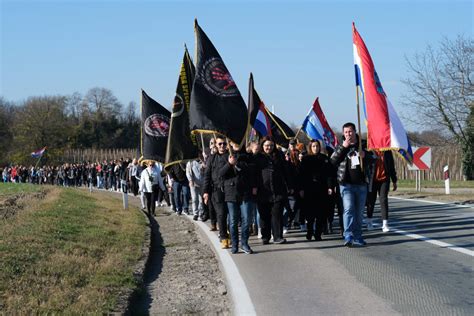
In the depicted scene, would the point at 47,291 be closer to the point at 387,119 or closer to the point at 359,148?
the point at 359,148

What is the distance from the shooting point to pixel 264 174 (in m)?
10.7

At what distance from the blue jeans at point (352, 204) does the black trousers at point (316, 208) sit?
938 millimetres

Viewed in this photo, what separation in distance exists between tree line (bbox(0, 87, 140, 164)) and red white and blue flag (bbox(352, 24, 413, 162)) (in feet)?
223

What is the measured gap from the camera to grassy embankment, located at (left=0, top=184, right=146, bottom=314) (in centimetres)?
629

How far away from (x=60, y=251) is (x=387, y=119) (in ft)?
18.3

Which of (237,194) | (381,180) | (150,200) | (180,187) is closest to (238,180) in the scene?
(237,194)

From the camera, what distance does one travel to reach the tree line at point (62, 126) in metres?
74.7

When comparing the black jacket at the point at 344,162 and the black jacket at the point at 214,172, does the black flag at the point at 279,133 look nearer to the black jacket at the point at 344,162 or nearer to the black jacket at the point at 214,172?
the black jacket at the point at 214,172

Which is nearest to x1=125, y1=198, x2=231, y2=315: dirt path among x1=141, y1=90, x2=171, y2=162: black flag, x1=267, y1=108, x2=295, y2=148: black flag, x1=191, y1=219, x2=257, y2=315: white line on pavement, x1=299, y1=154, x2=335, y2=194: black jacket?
x1=191, y1=219, x2=257, y2=315: white line on pavement

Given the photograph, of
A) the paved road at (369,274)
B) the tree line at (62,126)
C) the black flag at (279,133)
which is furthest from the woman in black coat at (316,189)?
the tree line at (62,126)

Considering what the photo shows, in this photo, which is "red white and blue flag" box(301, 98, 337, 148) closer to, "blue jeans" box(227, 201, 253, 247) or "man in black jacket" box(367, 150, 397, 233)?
"man in black jacket" box(367, 150, 397, 233)

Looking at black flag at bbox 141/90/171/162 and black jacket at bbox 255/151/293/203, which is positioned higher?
black flag at bbox 141/90/171/162

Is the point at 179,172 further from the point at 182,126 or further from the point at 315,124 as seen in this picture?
the point at 315,124

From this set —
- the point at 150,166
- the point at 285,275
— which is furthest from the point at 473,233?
the point at 150,166
